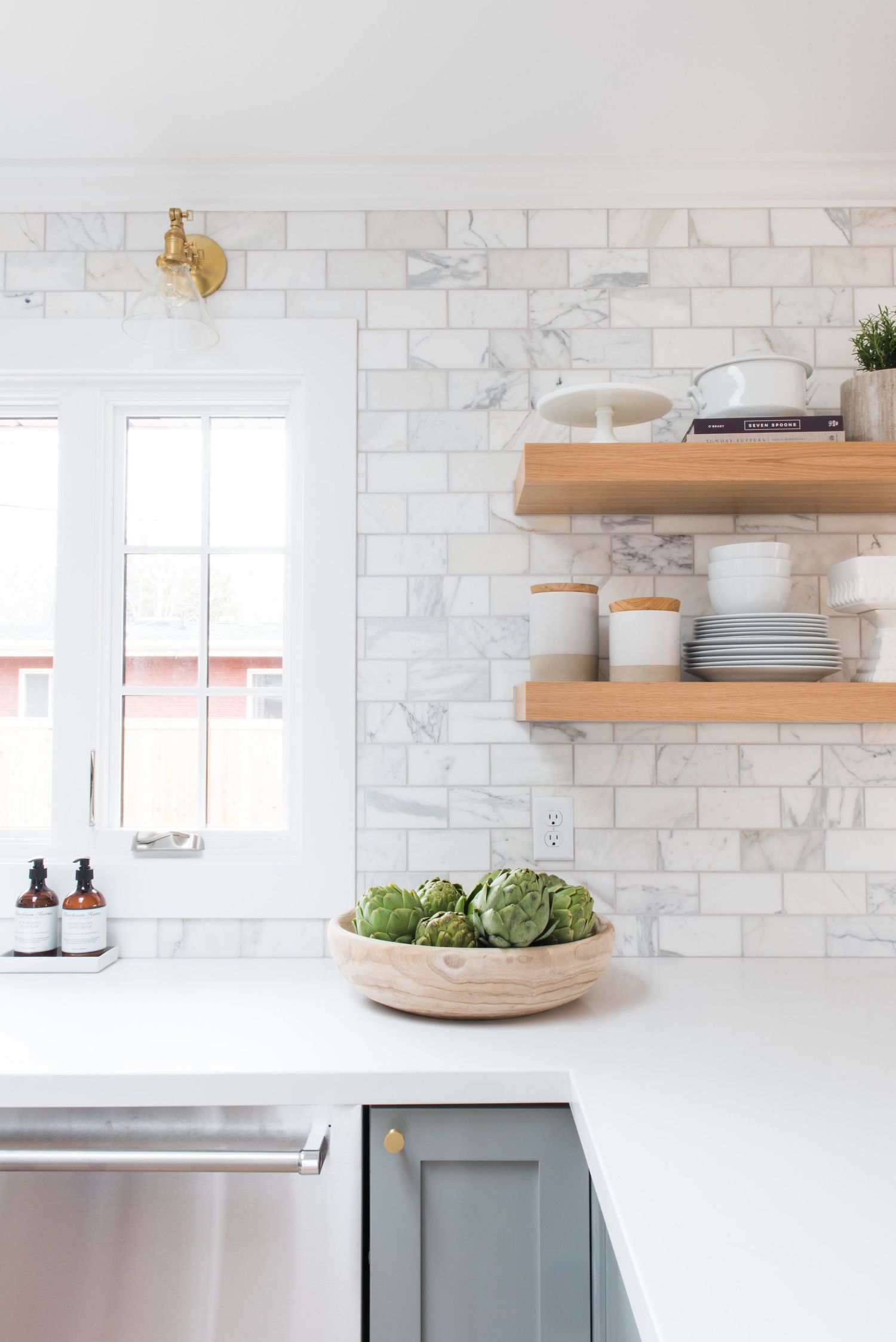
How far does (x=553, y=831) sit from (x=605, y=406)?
0.80 m

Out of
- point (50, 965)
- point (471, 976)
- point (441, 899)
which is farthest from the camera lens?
point (50, 965)

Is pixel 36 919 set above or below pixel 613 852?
below

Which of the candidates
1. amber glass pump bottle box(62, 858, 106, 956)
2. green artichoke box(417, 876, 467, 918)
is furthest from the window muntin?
green artichoke box(417, 876, 467, 918)

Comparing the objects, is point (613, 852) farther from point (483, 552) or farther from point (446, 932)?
point (483, 552)

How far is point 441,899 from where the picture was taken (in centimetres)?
146

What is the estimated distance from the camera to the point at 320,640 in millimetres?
1820

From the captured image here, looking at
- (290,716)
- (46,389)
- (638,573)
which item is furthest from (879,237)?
(46,389)

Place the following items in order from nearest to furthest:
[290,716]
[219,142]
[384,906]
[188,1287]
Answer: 1. [188,1287]
2. [384,906]
3. [219,142]
4. [290,716]

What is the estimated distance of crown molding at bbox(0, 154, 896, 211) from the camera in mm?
1813

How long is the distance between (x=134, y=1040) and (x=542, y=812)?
834 millimetres

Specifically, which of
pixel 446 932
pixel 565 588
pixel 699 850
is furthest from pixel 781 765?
pixel 446 932

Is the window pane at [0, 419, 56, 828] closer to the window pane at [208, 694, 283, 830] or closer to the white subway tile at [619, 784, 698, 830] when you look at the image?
the window pane at [208, 694, 283, 830]

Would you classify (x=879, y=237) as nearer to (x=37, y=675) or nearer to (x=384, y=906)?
(x=384, y=906)

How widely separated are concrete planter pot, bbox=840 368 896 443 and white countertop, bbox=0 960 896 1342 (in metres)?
0.98
